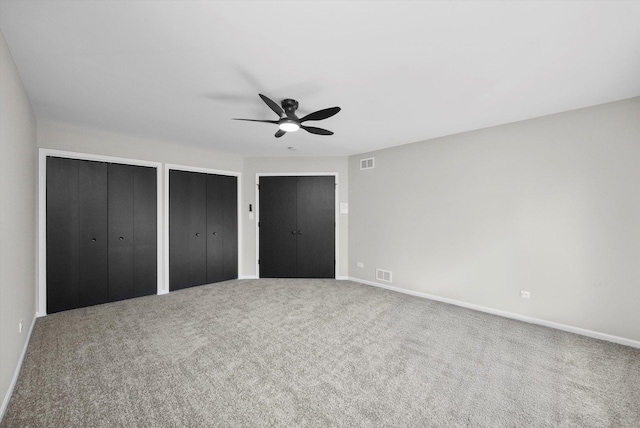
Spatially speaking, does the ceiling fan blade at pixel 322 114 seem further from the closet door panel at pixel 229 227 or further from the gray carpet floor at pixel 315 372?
the closet door panel at pixel 229 227

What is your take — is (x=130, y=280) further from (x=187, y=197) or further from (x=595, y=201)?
(x=595, y=201)

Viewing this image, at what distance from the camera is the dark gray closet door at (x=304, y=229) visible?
549 cm

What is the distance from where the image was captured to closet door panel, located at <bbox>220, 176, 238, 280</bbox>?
5289 millimetres

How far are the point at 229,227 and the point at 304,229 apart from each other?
60.0 inches

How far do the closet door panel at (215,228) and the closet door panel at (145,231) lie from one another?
889 millimetres

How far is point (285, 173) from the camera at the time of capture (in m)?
5.53

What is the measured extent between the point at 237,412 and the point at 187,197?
154 inches

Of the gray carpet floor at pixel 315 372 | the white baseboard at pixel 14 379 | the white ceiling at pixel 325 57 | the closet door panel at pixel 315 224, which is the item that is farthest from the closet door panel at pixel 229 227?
the white baseboard at pixel 14 379

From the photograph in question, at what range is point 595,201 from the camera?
9.51 ft

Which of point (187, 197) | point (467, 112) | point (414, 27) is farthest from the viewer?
point (187, 197)

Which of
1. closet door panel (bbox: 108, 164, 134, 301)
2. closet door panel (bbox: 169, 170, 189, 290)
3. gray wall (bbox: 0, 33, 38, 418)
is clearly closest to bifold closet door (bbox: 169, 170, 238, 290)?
closet door panel (bbox: 169, 170, 189, 290)

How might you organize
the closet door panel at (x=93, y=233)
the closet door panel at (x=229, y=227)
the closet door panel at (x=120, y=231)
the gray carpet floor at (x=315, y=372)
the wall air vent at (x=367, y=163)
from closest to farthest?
the gray carpet floor at (x=315, y=372) → the closet door panel at (x=93, y=233) → the closet door panel at (x=120, y=231) → the wall air vent at (x=367, y=163) → the closet door panel at (x=229, y=227)

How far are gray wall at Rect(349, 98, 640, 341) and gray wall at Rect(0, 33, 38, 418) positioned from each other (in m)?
4.55

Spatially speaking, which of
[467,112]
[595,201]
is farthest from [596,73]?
[595,201]
